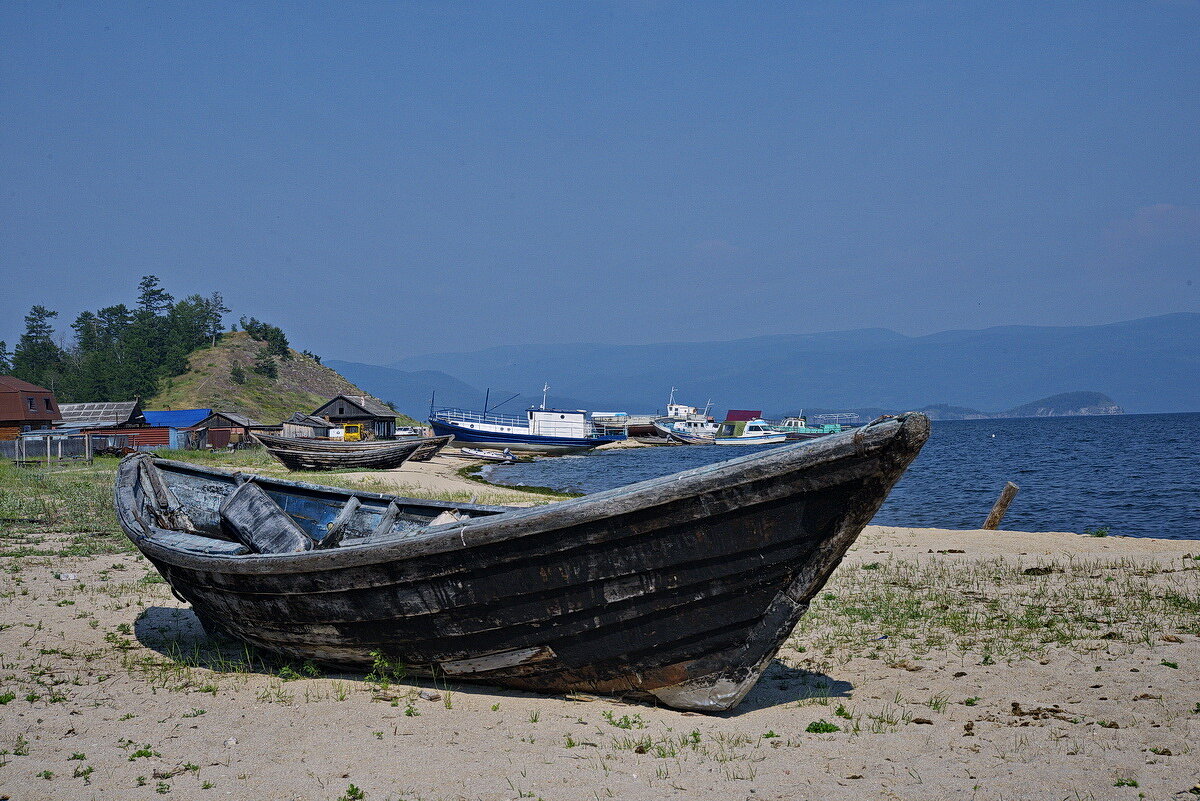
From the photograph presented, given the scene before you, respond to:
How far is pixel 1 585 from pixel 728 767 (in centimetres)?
1023

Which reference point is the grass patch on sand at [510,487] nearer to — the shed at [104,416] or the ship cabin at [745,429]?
the shed at [104,416]

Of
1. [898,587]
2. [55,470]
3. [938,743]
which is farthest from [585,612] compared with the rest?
[55,470]

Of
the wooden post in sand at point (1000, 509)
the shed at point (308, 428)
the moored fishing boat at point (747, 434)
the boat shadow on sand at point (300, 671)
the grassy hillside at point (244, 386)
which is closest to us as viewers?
the boat shadow on sand at point (300, 671)

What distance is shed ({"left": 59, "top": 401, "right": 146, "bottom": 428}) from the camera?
6284 centimetres

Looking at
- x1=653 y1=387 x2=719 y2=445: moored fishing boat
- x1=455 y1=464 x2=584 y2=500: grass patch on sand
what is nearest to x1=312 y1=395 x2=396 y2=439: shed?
x1=455 y1=464 x2=584 y2=500: grass patch on sand

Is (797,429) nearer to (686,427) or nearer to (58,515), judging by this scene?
(686,427)

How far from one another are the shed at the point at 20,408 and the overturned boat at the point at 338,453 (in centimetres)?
2308

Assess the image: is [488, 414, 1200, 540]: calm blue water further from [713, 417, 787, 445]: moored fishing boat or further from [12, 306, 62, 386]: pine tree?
[12, 306, 62, 386]: pine tree

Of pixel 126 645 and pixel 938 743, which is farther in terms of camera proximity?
pixel 126 645

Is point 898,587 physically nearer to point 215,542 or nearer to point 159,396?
point 215,542

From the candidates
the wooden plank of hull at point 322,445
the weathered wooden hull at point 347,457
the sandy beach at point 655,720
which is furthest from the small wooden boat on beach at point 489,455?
the sandy beach at point 655,720

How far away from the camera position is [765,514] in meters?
6.15

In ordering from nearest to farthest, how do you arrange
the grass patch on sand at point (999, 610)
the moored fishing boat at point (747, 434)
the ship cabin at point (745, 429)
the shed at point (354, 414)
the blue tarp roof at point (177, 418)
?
the grass patch on sand at point (999, 610), the blue tarp roof at point (177, 418), the shed at point (354, 414), the moored fishing boat at point (747, 434), the ship cabin at point (745, 429)

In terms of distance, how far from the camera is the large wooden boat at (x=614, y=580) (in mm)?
6039
